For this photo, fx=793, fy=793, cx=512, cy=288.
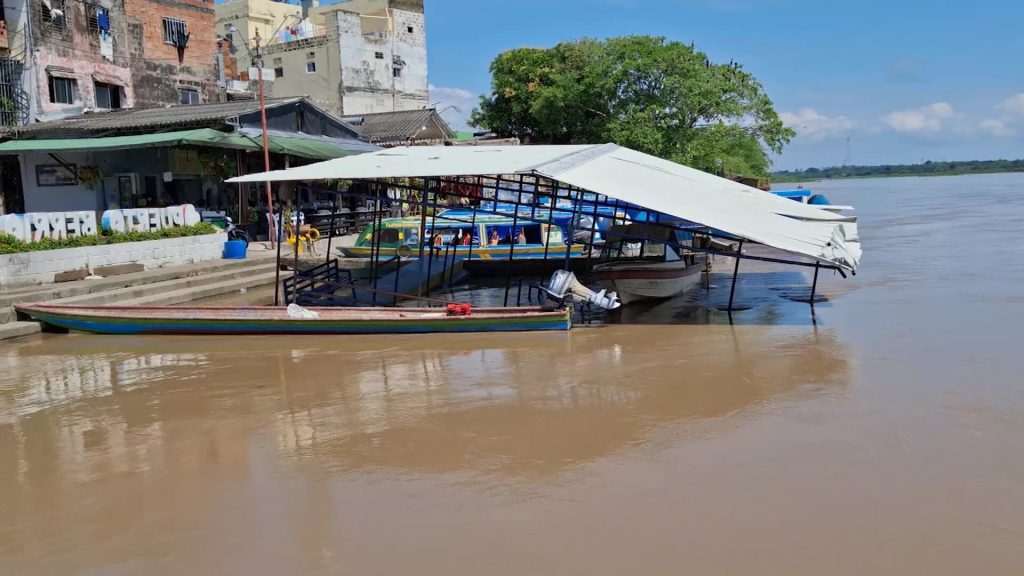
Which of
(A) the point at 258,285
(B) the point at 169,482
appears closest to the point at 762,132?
(A) the point at 258,285

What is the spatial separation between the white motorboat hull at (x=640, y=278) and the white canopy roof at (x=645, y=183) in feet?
4.70

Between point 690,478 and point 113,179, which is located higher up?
point 113,179

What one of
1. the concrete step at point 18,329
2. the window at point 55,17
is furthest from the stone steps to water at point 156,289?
the window at point 55,17

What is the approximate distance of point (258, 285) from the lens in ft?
55.9

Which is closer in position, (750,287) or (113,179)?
(750,287)

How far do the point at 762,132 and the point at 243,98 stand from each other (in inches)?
898

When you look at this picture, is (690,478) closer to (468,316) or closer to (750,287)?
(468,316)

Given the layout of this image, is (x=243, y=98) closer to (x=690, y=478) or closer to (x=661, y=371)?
(x=661, y=371)

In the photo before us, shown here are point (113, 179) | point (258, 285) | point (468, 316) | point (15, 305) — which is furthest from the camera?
point (113, 179)

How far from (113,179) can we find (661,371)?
20.7 meters

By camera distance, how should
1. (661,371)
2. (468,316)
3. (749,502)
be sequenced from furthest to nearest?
(468,316)
(661,371)
(749,502)

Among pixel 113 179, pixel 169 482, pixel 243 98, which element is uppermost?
pixel 243 98

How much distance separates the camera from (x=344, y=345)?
11.3 m

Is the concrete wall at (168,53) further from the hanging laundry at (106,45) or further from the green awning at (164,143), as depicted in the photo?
the green awning at (164,143)
